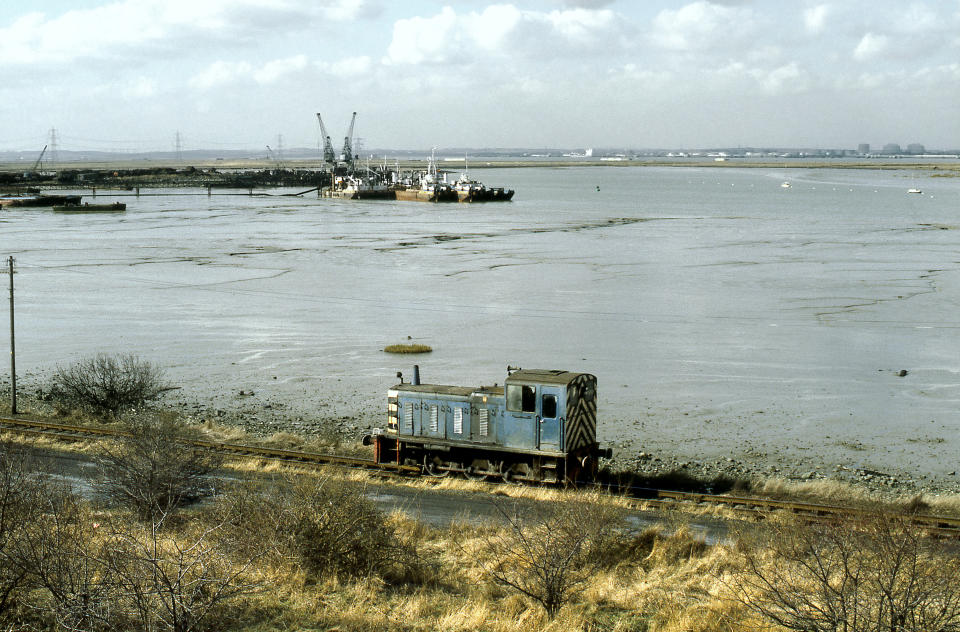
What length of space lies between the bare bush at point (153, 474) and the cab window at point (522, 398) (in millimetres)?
6191

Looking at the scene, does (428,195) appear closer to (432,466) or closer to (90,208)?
(90,208)

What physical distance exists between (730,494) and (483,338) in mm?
20377

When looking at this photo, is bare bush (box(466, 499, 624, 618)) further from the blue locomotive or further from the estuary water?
the estuary water

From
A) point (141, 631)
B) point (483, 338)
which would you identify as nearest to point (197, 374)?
point (483, 338)

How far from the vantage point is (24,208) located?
137250 mm

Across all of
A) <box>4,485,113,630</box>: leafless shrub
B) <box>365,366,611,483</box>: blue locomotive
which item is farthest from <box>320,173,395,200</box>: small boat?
<box>4,485,113,630</box>: leafless shrub

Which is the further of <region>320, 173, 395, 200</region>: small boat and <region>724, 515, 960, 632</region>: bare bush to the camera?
<region>320, 173, 395, 200</region>: small boat

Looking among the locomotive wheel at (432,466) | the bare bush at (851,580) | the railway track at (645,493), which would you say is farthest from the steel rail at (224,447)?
the bare bush at (851,580)

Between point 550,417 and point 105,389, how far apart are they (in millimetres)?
15815

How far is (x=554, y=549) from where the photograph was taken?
13.2 metres

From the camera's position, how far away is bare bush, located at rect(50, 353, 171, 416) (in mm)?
29062

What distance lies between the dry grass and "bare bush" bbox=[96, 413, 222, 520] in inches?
715

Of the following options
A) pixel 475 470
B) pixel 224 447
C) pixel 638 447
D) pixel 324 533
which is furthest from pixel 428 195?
pixel 324 533

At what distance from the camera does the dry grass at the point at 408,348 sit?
37.2 metres
